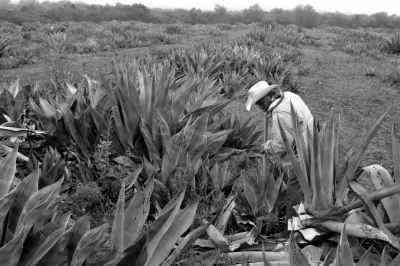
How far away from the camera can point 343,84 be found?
7801 millimetres

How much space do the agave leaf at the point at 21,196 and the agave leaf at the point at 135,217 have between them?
0.52m

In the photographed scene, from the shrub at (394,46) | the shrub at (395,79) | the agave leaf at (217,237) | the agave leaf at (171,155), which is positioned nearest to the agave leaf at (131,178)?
the agave leaf at (171,155)

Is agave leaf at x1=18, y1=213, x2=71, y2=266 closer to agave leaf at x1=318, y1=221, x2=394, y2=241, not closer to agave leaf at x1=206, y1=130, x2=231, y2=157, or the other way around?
agave leaf at x1=318, y1=221, x2=394, y2=241

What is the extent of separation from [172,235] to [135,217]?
0.74 ft

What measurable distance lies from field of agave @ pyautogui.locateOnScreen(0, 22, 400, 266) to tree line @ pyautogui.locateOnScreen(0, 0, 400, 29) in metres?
24.3

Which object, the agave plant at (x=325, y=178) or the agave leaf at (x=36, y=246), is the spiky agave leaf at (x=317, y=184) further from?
the agave leaf at (x=36, y=246)

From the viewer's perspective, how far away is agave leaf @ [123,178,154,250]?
1.85 metres

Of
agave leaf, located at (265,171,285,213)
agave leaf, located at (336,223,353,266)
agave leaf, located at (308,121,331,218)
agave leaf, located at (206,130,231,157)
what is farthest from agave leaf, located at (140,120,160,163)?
agave leaf, located at (336,223,353,266)

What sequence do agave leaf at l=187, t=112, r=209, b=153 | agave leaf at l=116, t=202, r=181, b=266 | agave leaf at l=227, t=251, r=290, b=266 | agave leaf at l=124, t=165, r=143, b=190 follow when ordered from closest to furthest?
agave leaf at l=116, t=202, r=181, b=266, agave leaf at l=227, t=251, r=290, b=266, agave leaf at l=124, t=165, r=143, b=190, agave leaf at l=187, t=112, r=209, b=153

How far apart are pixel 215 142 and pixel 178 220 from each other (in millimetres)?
1540

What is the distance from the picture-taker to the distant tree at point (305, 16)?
56531 millimetres

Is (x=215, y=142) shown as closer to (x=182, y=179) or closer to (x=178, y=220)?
(x=182, y=179)

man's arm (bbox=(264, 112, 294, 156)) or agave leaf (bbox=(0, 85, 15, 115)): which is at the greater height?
agave leaf (bbox=(0, 85, 15, 115))

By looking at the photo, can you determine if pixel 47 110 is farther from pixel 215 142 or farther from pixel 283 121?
pixel 283 121
